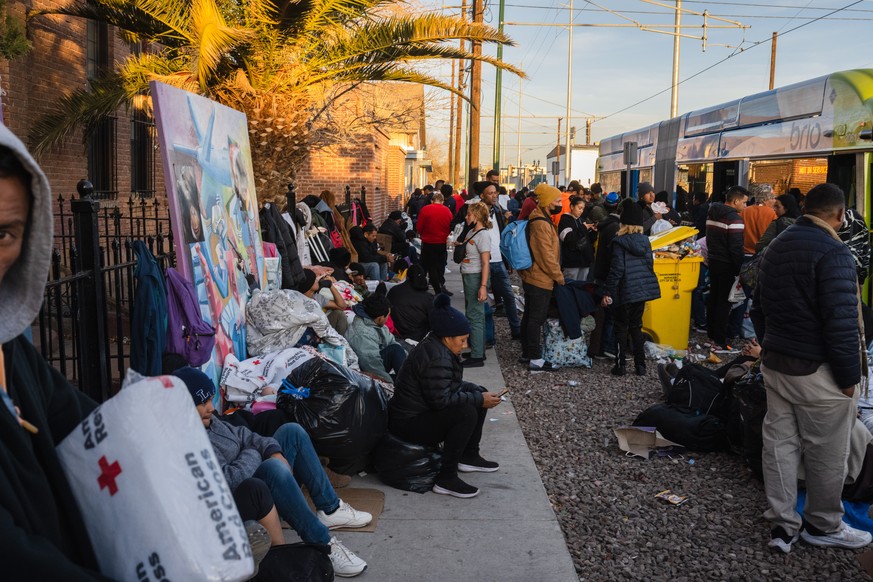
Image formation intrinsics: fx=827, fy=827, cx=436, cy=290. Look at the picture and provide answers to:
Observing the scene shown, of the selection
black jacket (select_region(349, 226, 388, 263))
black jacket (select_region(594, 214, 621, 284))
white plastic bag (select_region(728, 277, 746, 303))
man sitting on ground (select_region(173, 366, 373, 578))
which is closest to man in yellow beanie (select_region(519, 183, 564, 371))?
black jacket (select_region(594, 214, 621, 284))

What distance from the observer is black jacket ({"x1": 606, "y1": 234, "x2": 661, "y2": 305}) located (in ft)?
28.8

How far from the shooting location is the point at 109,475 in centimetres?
135

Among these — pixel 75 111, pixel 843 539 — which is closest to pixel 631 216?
pixel 843 539

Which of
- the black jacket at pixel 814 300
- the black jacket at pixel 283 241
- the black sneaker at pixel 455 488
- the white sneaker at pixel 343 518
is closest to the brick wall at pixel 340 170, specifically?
the black jacket at pixel 283 241

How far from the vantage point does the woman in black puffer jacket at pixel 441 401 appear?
5.50 metres

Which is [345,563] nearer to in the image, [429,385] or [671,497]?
[429,385]

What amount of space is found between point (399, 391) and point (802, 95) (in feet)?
32.4

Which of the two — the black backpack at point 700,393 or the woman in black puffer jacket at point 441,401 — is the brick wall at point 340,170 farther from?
the woman in black puffer jacket at point 441,401

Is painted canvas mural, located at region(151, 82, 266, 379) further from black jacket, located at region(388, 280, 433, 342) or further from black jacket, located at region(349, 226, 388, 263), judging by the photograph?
black jacket, located at region(349, 226, 388, 263)

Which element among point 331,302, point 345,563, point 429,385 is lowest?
point 345,563

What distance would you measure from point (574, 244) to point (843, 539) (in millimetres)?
5737

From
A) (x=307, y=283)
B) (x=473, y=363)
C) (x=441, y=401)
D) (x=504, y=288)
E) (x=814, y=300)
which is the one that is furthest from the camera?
(x=504, y=288)

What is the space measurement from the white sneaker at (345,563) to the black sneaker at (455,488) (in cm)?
127

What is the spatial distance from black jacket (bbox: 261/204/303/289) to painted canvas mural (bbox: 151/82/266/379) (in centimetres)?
94
